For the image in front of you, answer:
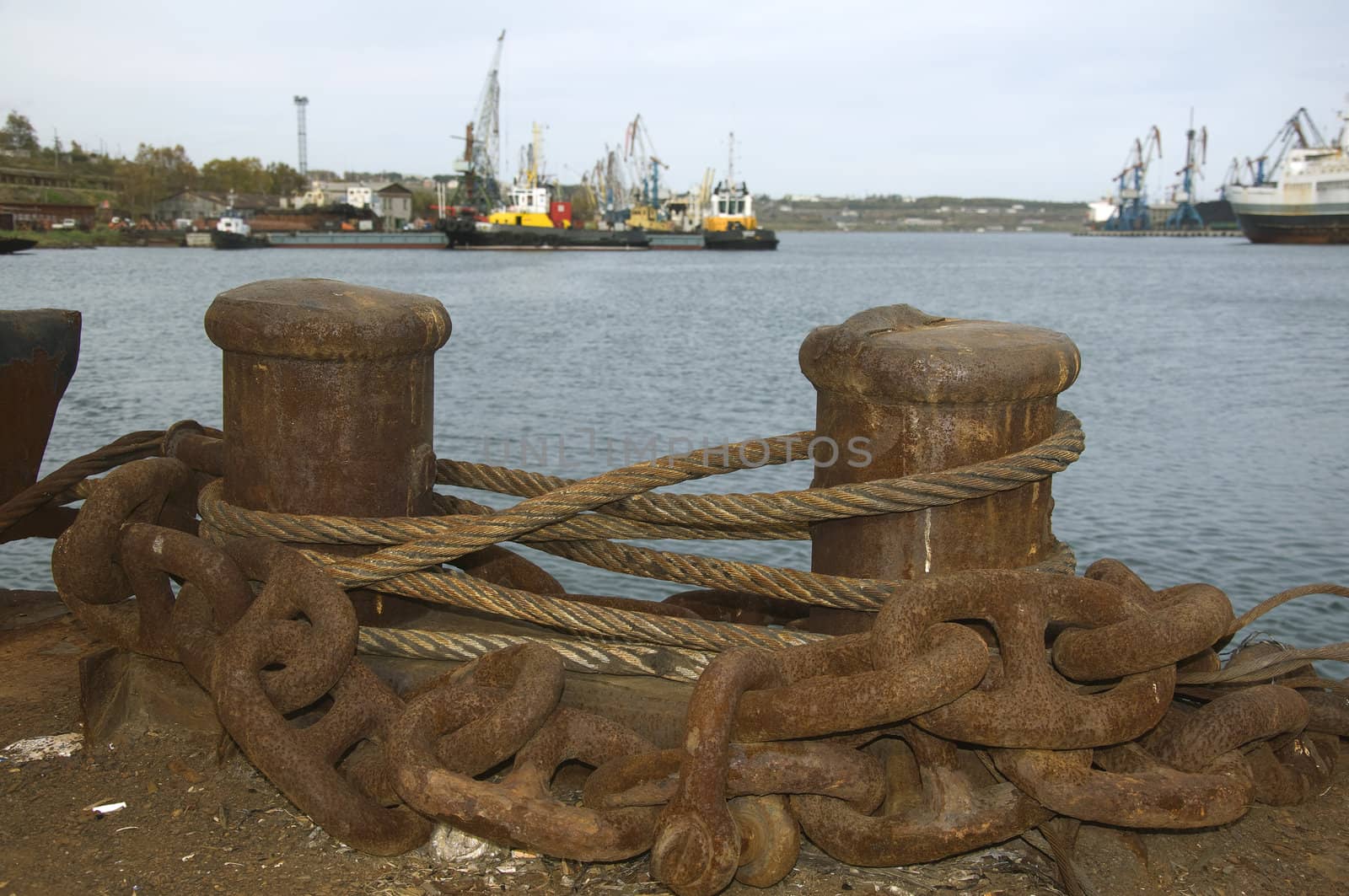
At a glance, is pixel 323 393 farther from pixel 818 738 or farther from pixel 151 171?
pixel 151 171

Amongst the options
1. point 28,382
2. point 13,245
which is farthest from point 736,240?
point 28,382

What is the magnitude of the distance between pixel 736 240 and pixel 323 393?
77.8m

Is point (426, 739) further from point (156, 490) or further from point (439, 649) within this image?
point (156, 490)

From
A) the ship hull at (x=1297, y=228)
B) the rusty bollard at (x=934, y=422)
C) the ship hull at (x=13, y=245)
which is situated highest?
the ship hull at (x=1297, y=228)

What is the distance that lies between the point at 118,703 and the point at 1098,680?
2.14 meters

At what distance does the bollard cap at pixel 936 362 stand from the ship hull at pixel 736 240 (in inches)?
3053

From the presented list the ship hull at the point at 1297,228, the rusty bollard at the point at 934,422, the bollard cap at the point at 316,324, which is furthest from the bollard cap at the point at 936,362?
the ship hull at the point at 1297,228

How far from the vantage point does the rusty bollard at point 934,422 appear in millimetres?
2475

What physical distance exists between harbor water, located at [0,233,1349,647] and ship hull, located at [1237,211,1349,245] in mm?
34118

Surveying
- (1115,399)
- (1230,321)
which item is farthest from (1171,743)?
(1230,321)

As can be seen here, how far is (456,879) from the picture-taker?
212 centimetres

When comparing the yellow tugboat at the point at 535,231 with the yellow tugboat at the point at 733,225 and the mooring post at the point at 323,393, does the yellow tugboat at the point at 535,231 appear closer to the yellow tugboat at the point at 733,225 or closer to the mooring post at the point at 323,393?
the yellow tugboat at the point at 733,225

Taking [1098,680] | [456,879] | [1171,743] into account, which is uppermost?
[1098,680]

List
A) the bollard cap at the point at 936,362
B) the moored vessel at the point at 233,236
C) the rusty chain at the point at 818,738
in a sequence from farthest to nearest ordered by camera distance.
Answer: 1. the moored vessel at the point at 233,236
2. the bollard cap at the point at 936,362
3. the rusty chain at the point at 818,738
